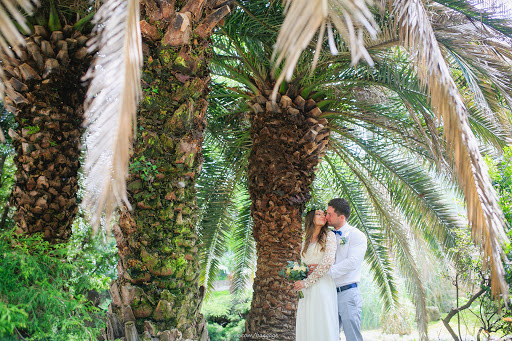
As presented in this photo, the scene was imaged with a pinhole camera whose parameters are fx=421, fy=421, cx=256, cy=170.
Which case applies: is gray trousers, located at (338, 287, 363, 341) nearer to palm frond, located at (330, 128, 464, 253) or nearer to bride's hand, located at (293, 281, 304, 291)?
bride's hand, located at (293, 281, 304, 291)

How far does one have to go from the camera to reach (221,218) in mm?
8578

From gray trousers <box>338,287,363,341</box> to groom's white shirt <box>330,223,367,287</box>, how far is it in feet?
0.43

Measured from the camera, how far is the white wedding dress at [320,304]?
4660mm

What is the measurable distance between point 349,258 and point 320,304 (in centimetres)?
61

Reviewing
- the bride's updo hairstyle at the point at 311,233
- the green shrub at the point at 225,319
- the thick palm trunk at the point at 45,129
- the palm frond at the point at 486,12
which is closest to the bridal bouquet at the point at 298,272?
the bride's updo hairstyle at the point at 311,233

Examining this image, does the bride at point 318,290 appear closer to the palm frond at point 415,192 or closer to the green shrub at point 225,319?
the palm frond at point 415,192

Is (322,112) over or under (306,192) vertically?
over

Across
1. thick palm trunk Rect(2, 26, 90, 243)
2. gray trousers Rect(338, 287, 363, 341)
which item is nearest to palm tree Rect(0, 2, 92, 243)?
thick palm trunk Rect(2, 26, 90, 243)

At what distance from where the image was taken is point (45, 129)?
468 cm

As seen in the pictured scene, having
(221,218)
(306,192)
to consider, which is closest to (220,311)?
(221,218)

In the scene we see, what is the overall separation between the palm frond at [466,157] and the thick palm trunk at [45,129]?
375 cm

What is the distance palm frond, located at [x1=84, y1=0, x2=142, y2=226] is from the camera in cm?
189

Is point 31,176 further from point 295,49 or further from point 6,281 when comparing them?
point 295,49

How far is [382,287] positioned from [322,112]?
4027 mm
